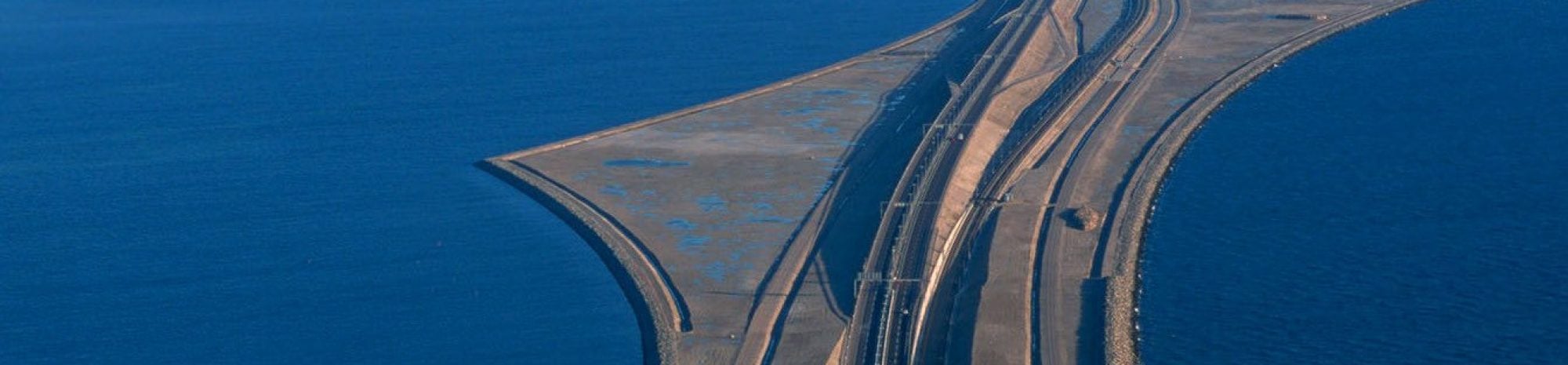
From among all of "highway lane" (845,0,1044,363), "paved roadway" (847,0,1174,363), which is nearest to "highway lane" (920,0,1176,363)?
"paved roadway" (847,0,1174,363)

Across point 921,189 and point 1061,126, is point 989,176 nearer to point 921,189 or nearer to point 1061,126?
point 921,189

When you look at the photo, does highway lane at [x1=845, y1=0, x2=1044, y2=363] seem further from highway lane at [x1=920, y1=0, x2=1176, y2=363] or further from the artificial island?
highway lane at [x1=920, y1=0, x2=1176, y2=363]

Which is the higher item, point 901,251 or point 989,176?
point 989,176

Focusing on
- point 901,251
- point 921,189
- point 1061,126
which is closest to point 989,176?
point 921,189

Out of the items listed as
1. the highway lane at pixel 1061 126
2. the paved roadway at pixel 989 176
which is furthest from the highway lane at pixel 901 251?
the highway lane at pixel 1061 126

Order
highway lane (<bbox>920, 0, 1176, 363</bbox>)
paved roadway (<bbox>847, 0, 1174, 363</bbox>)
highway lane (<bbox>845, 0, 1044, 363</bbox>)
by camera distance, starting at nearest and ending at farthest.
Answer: highway lane (<bbox>845, 0, 1044, 363</bbox>) → paved roadway (<bbox>847, 0, 1174, 363</bbox>) → highway lane (<bbox>920, 0, 1176, 363</bbox>)

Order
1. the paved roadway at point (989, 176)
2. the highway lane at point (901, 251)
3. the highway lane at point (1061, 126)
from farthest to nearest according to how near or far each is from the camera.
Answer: the highway lane at point (1061, 126), the paved roadway at point (989, 176), the highway lane at point (901, 251)

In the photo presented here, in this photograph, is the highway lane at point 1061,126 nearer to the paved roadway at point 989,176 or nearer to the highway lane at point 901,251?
the paved roadway at point 989,176

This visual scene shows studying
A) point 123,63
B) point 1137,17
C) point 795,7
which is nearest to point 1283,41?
point 1137,17
